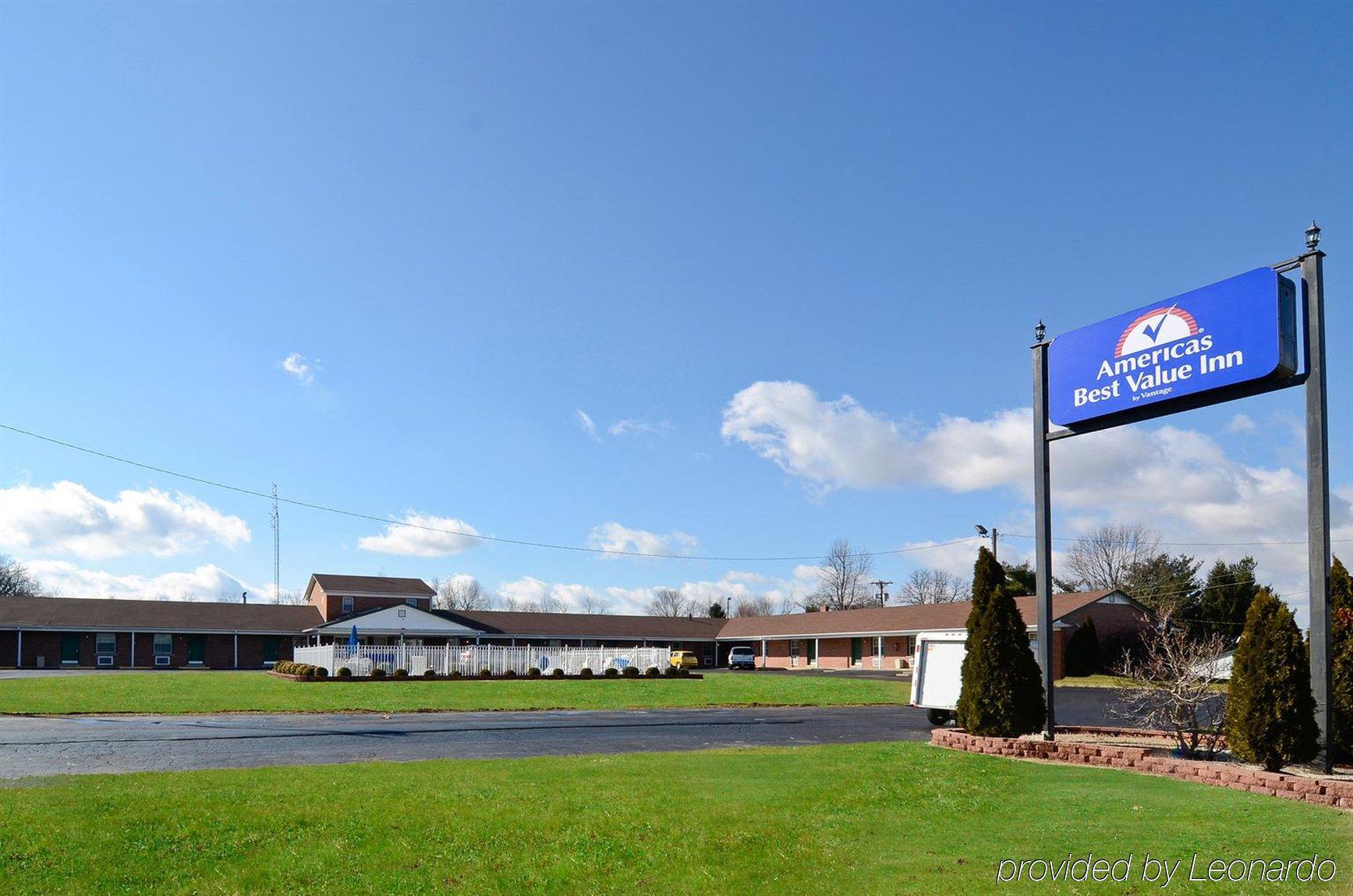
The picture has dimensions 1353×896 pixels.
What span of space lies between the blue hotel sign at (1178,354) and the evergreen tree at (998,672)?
309cm

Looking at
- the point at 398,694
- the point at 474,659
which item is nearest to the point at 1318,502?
the point at 398,694

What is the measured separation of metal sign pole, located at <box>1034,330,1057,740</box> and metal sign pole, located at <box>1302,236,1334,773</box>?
4.20 meters

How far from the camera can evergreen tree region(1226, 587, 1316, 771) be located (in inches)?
478

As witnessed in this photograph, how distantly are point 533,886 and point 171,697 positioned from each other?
24.6 meters

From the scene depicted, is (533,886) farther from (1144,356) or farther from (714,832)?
(1144,356)

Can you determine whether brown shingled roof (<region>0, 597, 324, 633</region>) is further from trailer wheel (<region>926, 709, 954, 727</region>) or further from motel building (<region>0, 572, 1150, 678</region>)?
trailer wheel (<region>926, 709, 954, 727</region>)

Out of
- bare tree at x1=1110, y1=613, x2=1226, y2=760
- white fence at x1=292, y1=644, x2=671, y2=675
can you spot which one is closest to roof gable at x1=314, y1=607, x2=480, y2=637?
white fence at x1=292, y1=644, x2=671, y2=675

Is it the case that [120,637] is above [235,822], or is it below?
below

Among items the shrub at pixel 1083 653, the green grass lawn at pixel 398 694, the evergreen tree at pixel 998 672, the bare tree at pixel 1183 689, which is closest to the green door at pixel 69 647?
the green grass lawn at pixel 398 694

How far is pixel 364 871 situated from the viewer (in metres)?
8.02

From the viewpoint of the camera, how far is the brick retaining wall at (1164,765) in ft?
35.7

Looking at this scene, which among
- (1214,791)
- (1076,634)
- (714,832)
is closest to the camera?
(714,832)

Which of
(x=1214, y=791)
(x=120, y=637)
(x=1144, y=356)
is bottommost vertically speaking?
(x=120, y=637)

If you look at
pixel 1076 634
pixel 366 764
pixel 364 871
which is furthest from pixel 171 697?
pixel 1076 634
